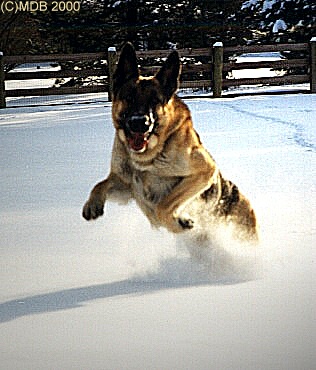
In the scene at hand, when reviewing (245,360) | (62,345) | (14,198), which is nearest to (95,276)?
(62,345)

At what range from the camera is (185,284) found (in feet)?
7.07

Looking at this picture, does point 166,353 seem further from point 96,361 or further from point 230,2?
point 230,2

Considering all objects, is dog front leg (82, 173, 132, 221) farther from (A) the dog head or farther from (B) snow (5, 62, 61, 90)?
(B) snow (5, 62, 61, 90)

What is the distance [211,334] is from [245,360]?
0.14m

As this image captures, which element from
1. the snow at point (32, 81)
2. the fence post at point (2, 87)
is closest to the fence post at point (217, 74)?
the snow at point (32, 81)

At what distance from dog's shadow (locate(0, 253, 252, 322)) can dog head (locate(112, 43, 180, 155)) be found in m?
0.38

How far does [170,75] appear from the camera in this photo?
2.18 m

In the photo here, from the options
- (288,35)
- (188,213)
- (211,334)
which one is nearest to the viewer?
(211,334)

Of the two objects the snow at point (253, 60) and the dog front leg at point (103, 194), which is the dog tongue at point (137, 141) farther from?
the snow at point (253, 60)

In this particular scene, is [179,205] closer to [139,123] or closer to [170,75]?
[139,123]

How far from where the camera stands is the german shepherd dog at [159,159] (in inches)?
82.5

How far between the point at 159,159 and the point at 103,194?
19cm

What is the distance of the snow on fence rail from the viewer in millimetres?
6840

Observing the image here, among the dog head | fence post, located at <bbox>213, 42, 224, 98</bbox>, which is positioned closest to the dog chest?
the dog head
